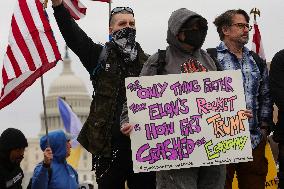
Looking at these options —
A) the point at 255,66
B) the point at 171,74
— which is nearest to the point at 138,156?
the point at 171,74

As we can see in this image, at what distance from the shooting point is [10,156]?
7.28 m

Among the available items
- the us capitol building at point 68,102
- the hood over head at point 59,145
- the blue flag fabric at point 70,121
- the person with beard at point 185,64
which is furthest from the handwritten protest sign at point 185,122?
the us capitol building at point 68,102

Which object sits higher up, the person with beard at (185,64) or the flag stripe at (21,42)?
the flag stripe at (21,42)

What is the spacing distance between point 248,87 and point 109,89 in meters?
1.07

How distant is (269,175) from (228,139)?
200 cm

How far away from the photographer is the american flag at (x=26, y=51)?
7.44 meters

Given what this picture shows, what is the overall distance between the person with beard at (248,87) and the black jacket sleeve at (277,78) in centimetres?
20

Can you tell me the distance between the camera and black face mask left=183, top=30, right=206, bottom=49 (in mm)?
5590

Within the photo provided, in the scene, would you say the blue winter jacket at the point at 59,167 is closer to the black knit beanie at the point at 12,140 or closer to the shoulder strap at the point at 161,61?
the black knit beanie at the point at 12,140

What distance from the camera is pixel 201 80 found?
18.5ft

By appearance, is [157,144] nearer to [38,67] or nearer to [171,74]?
[171,74]

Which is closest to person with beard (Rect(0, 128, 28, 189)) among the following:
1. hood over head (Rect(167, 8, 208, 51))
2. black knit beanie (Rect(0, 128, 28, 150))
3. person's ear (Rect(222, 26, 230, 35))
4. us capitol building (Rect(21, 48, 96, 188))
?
black knit beanie (Rect(0, 128, 28, 150))

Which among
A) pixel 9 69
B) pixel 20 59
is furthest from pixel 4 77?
pixel 20 59

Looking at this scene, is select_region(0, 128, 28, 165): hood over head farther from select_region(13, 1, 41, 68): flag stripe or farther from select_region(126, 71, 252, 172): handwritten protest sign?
select_region(126, 71, 252, 172): handwritten protest sign
